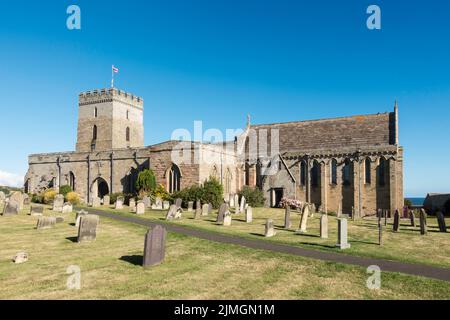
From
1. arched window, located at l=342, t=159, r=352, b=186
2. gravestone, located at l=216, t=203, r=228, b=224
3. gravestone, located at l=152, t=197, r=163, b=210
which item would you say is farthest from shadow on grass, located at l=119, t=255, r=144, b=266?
arched window, located at l=342, t=159, r=352, b=186

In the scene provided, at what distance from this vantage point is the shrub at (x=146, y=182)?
32812 mm

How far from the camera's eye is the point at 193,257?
469 inches

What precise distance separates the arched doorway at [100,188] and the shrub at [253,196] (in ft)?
51.1

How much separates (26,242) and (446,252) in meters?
16.0

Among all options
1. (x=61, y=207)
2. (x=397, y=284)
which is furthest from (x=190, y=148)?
(x=397, y=284)

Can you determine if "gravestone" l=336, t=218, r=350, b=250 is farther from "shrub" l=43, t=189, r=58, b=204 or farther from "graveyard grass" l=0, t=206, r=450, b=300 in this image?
"shrub" l=43, t=189, r=58, b=204

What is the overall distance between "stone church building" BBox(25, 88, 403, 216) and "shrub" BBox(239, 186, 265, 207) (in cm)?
223

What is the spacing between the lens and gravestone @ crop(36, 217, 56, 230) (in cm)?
1687

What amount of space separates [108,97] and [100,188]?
13.1m

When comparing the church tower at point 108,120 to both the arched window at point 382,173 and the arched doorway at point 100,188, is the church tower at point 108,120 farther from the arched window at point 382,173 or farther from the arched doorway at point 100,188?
the arched window at point 382,173

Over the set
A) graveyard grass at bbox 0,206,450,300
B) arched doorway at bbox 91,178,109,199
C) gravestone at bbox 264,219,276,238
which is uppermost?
arched doorway at bbox 91,178,109,199

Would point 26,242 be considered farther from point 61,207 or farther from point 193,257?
point 61,207

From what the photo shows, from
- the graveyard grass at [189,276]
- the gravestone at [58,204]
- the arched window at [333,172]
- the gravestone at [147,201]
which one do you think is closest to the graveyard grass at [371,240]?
the graveyard grass at [189,276]

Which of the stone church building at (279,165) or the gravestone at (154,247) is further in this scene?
the stone church building at (279,165)
